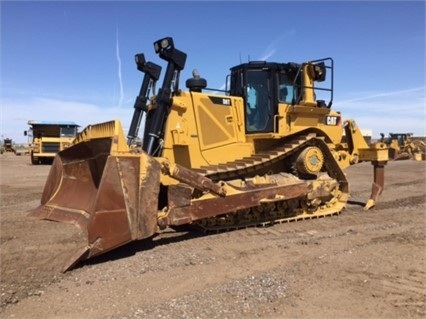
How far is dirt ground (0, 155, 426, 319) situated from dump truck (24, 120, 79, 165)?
21.4 metres

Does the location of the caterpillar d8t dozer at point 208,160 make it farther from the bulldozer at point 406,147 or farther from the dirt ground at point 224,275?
the bulldozer at point 406,147

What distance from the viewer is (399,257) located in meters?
5.43

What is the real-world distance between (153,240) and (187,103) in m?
2.43

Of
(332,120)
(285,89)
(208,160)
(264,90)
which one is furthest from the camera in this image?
(332,120)

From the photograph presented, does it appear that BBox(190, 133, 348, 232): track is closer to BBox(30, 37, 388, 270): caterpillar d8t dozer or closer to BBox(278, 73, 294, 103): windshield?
BBox(30, 37, 388, 270): caterpillar d8t dozer

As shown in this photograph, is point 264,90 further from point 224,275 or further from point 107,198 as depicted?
point 224,275

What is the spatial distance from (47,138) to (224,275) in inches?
996

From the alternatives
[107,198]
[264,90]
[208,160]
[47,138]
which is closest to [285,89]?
[264,90]

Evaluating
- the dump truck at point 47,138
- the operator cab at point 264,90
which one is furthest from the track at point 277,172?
the dump truck at point 47,138

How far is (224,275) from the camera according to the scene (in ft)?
15.5

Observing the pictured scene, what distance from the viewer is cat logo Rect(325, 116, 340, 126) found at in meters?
8.82

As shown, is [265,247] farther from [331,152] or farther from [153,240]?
[331,152]

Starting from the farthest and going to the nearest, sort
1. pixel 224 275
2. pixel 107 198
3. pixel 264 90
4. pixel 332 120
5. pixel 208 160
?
pixel 332 120 → pixel 264 90 → pixel 208 160 → pixel 107 198 → pixel 224 275

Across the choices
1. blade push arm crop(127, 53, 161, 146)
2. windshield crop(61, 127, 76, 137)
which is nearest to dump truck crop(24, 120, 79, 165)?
windshield crop(61, 127, 76, 137)
